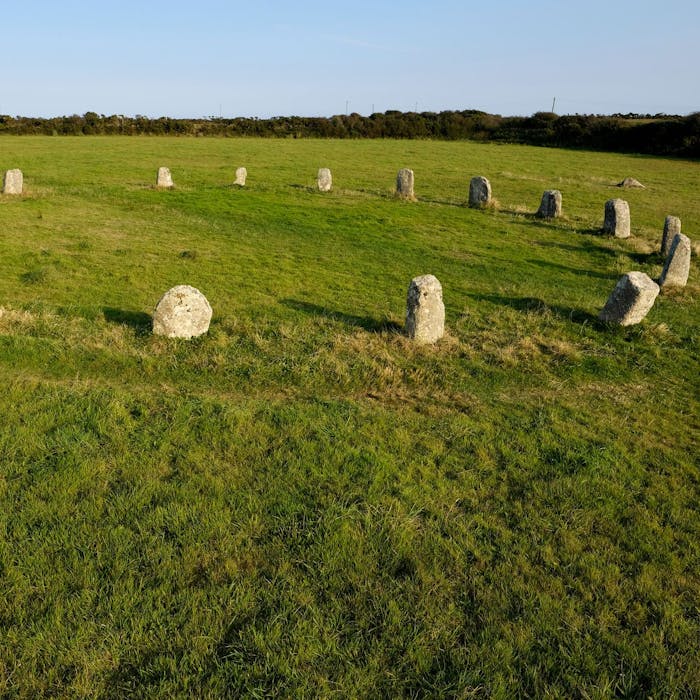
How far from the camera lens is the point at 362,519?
548 cm

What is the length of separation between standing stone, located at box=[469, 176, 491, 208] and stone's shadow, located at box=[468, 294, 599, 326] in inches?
468

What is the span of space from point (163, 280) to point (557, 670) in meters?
12.0

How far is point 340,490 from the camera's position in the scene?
5.90 m

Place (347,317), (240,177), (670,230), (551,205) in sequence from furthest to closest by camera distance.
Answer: (240,177) → (551,205) → (670,230) → (347,317)

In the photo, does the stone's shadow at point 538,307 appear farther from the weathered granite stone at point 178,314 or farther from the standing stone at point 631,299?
the weathered granite stone at point 178,314

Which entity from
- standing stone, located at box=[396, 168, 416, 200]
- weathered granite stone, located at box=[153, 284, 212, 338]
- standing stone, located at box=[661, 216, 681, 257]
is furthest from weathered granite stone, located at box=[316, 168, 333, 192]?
weathered granite stone, located at box=[153, 284, 212, 338]

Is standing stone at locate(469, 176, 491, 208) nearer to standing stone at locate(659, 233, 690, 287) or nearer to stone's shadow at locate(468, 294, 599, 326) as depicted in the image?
standing stone at locate(659, 233, 690, 287)

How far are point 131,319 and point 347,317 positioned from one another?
429 centimetres

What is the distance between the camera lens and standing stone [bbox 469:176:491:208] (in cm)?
2403

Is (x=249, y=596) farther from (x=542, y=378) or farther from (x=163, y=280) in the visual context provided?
(x=163, y=280)

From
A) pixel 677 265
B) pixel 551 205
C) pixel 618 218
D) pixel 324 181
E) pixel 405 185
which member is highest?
pixel 324 181

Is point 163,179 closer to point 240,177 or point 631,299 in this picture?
point 240,177

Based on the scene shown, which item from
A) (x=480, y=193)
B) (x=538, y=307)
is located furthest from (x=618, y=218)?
(x=538, y=307)

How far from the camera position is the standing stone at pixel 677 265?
14141 millimetres
